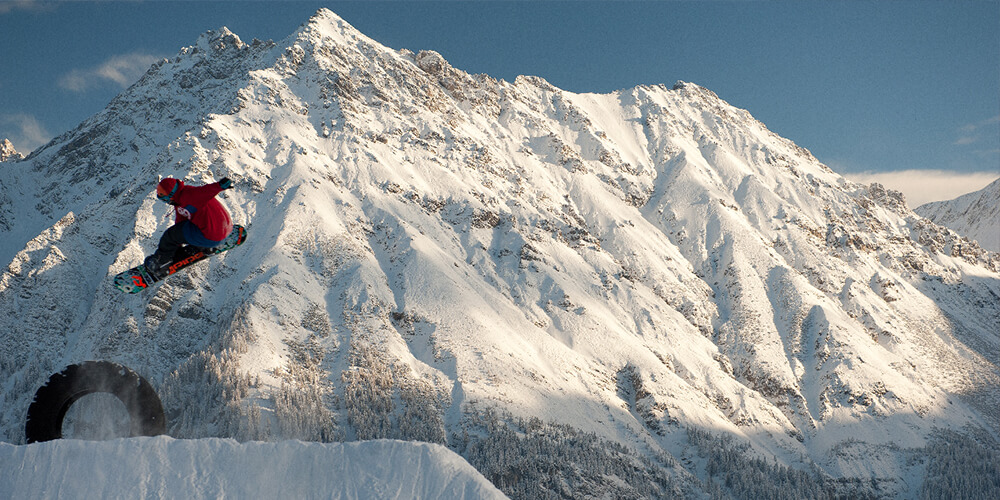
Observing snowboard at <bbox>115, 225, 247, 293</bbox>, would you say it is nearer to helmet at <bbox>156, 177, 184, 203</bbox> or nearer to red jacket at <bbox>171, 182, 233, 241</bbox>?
red jacket at <bbox>171, 182, 233, 241</bbox>

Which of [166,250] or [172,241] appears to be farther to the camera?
[166,250]

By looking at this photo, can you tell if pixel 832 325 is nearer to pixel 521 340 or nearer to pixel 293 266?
pixel 521 340

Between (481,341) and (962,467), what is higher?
(481,341)

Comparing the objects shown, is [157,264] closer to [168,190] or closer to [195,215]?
[195,215]

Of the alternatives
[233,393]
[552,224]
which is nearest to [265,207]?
[233,393]

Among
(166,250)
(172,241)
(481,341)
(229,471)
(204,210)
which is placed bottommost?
(229,471)

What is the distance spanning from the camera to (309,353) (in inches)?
4803

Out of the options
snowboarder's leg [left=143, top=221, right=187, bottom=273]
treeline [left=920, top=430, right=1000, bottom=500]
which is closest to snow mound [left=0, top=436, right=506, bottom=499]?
snowboarder's leg [left=143, top=221, right=187, bottom=273]

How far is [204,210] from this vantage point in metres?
12.0

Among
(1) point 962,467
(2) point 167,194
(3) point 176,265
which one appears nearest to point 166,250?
(3) point 176,265

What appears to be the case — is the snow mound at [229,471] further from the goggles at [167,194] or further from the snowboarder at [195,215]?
the goggles at [167,194]

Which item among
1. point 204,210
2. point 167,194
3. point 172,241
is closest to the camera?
point 167,194

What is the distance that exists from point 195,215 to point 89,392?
3962 mm

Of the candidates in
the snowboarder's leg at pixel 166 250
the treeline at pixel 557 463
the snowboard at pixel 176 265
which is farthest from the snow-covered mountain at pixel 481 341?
the snowboarder's leg at pixel 166 250
